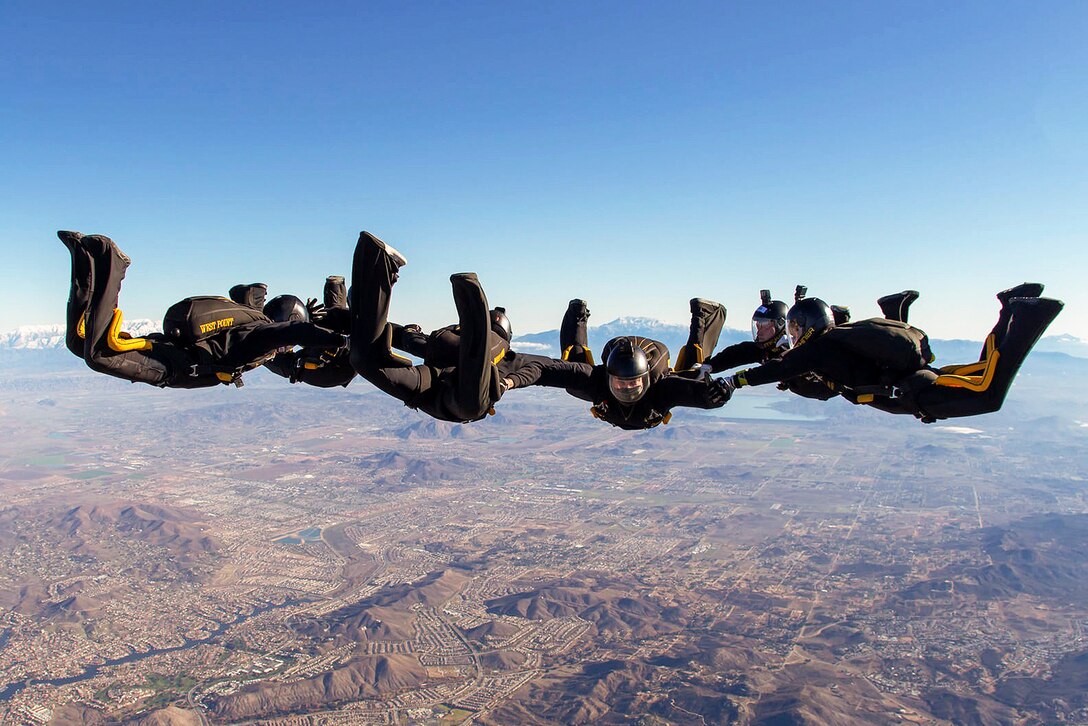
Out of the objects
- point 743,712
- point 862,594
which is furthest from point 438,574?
point 862,594

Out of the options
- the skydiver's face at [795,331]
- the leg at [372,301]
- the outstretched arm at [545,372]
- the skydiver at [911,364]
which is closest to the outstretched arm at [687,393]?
the skydiver at [911,364]

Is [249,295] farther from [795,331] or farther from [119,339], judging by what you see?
[795,331]

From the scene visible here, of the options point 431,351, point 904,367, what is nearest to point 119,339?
point 431,351

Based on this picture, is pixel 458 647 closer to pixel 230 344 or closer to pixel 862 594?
pixel 862 594

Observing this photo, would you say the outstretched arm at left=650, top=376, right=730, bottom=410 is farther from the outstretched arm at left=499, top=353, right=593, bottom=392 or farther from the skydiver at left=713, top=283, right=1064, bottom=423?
the outstretched arm at left=499, top=353, right=593, bottom=392

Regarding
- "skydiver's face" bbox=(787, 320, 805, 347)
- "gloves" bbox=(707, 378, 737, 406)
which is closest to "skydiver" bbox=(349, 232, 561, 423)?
"gloves" bbox=(707, 378, 737, 406)

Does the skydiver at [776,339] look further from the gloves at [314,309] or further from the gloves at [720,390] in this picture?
the gloves at [314,309]
